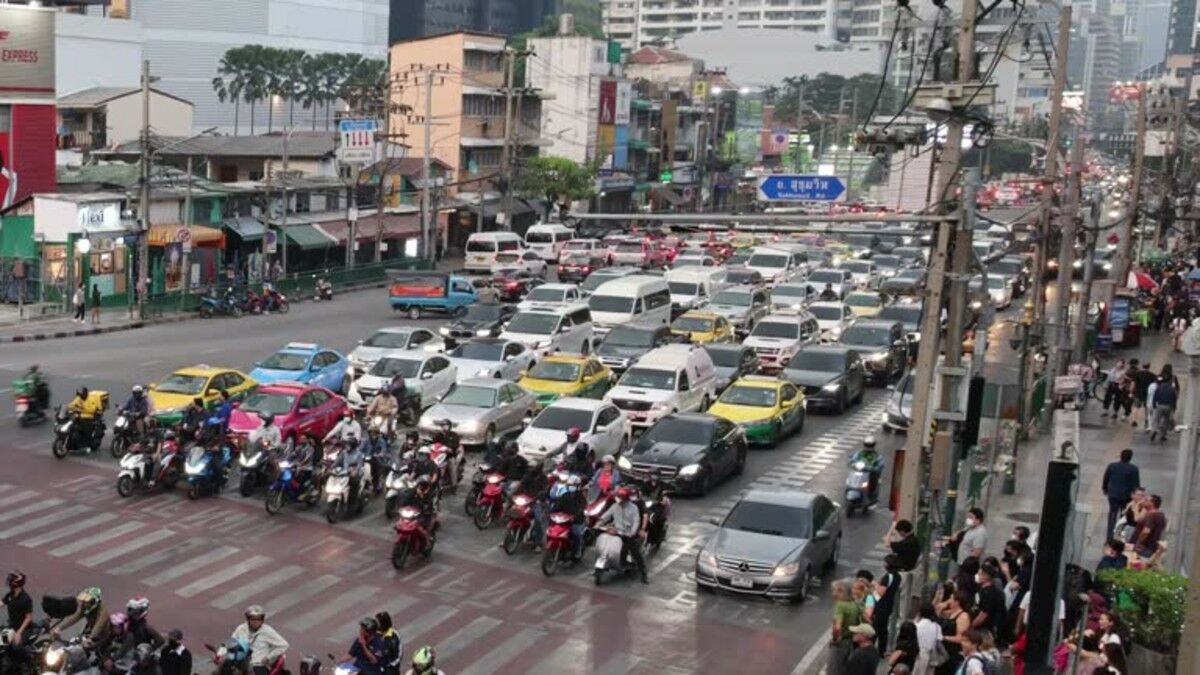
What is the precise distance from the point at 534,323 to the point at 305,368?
7.34 m

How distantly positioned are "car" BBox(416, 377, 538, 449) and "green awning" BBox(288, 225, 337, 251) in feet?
108

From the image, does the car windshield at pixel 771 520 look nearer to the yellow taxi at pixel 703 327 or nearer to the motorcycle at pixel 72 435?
the motorcycle at pixel 72 435

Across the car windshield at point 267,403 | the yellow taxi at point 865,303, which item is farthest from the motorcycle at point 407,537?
the yellow taxi at point 865,303

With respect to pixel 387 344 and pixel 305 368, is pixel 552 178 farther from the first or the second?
pixel 305 368

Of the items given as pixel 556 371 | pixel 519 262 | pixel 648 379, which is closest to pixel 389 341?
pixel 556 371

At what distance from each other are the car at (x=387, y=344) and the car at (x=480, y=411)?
507 centimetres

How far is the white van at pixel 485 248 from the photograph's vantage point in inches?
2336

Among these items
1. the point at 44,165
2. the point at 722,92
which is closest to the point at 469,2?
the point at 722,92

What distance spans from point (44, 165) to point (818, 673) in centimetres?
4534

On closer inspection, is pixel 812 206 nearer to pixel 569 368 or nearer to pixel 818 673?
pixel 569 368

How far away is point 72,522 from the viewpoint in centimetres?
2084

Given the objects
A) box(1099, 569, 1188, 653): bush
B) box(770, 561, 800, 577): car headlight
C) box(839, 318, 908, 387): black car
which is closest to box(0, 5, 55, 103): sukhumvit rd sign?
box(839, 318, 908, 387): black car

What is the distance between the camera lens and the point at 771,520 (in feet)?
64.7

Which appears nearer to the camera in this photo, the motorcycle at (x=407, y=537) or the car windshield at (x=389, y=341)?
the motorcycle at (x=407, y=537)
